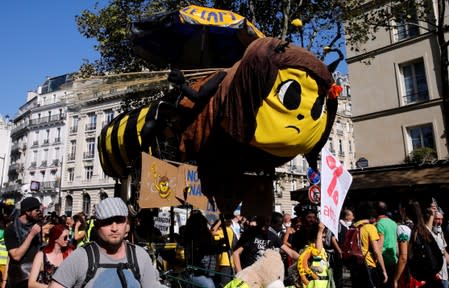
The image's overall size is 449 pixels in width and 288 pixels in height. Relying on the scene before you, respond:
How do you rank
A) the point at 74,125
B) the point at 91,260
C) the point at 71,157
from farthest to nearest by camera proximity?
the point at 74,125
the point at 71,157
the point at 91,260

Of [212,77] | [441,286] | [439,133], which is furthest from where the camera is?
[439,133]

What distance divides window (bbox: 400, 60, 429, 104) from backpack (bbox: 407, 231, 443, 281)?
47.5ft

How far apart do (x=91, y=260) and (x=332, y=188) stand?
302 cm

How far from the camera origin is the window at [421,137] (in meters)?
17.1

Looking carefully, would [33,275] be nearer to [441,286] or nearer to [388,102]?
[441,286]

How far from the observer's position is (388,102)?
736 inches

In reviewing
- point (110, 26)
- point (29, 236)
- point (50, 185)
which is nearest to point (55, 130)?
point (50, 185)

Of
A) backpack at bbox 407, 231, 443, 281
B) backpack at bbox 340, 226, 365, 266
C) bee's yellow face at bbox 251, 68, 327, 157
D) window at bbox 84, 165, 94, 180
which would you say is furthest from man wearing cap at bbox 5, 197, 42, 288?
window at bbox 84, 165, 94, 180

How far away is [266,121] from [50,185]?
2109 inches

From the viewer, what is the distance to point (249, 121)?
3.66 meters

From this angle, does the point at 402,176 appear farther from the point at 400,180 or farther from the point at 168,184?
the point at 168,184

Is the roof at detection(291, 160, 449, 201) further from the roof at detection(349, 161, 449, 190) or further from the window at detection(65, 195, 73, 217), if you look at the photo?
the window at detection(65, 195, 73, 217)

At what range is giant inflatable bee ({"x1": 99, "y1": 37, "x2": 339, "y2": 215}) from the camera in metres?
3.65

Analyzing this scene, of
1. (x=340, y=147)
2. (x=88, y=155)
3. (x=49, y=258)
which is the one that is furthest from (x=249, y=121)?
(x=340, y=147)
